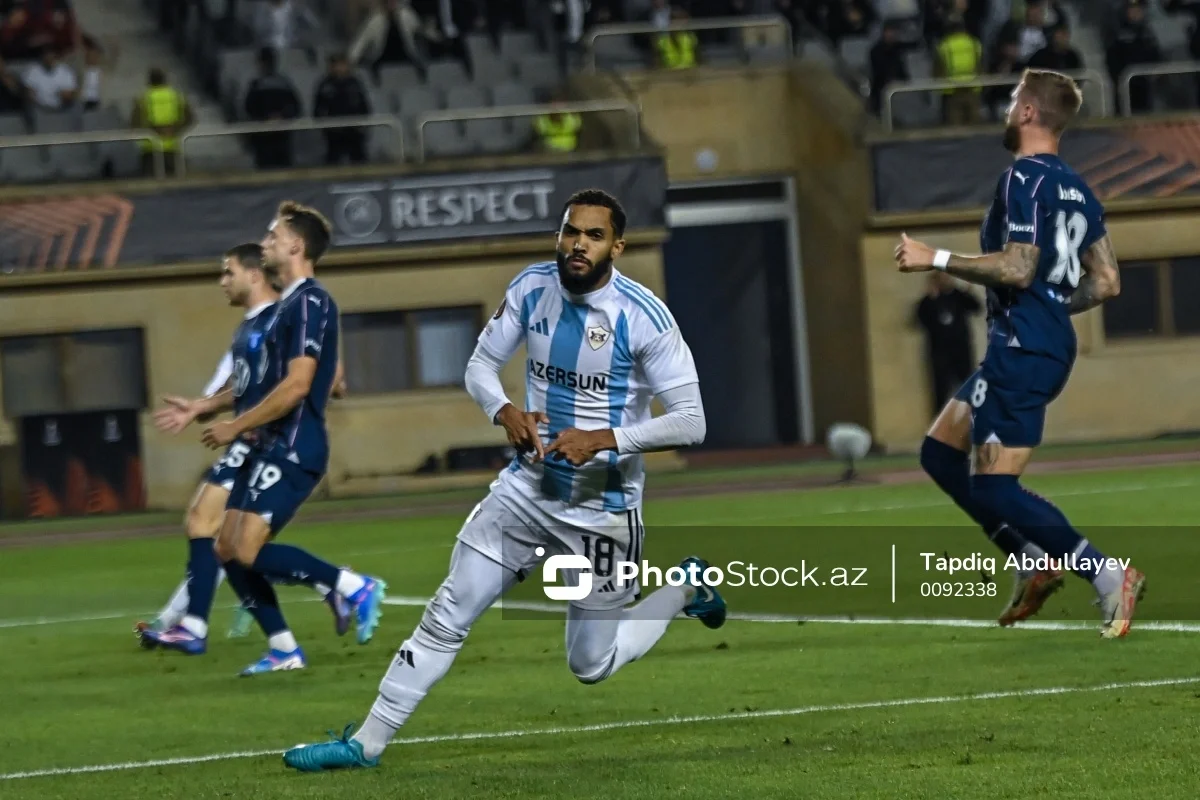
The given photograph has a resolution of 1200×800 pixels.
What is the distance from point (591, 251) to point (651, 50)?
21605 millimetres

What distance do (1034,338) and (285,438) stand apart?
3.53 m

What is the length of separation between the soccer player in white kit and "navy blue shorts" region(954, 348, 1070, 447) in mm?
2342

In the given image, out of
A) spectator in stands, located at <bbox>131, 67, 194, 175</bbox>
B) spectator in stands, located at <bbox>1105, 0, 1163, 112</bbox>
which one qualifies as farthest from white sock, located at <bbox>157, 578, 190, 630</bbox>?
spectator in stands, located at <bbox>1105, 0, 1163, 112</bbox>

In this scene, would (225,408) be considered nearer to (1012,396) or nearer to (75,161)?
(1012,396)

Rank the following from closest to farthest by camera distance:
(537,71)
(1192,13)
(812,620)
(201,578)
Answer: (201,578)
(812,620)
(537,71)
(1192,13)

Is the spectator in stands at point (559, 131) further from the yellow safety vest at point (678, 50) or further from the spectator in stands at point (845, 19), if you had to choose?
the spectator in stands at point (845, 19)

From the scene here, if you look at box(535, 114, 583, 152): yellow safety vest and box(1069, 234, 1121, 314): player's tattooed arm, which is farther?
box(535, 114, 583, 152): yellow safety vest

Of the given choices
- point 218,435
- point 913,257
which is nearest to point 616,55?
point 218,435

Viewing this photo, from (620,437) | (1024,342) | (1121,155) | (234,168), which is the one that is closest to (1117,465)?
(1121,155)

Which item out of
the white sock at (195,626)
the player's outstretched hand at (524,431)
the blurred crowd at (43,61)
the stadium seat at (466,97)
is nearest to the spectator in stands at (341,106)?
the stadium seat at (466,97)

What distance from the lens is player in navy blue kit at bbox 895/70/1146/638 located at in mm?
9328

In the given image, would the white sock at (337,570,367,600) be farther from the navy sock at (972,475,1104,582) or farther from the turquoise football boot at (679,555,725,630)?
the navy sock at (972,475,1104,582)

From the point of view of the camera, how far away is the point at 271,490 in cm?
1035

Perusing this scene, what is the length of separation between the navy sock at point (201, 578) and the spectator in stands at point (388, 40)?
1725cm
